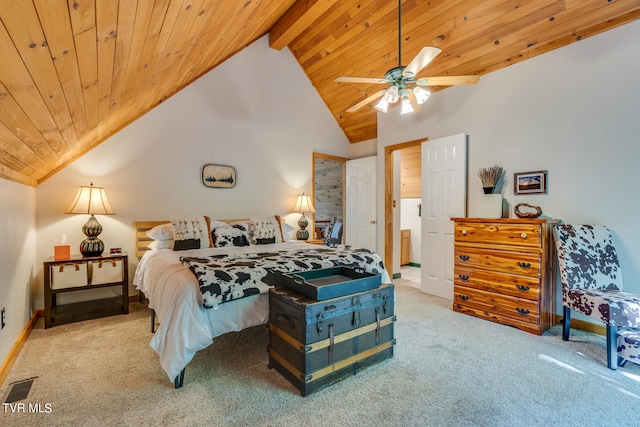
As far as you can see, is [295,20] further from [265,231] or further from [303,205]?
[265,231]

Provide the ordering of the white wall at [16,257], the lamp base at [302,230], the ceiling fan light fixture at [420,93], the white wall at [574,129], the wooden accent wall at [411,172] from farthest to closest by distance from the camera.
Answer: the wooden accent wall at [411,172], the lamp base at [302,230], the white wall at [574,129], the ceiling fan light fixture at [420,93], the white wall at [16,257]

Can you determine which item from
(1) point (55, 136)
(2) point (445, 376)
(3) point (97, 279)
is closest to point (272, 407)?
(2) point (445, 376)

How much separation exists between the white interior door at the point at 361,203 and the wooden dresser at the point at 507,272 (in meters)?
1.90

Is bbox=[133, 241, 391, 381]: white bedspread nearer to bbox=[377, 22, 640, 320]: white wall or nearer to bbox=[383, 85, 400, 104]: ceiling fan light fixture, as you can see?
bbox=[383, 85, 400, 104]: ceiling fan light fixture

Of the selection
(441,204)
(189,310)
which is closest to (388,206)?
(441,204)

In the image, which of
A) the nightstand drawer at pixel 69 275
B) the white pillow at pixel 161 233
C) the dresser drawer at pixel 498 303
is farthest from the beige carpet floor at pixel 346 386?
the white pillow at pixel 161 233

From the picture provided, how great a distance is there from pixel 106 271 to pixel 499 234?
4.01 metres

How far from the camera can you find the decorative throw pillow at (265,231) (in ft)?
12.1

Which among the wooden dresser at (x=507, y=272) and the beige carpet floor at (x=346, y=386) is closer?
the beige carpet floor at (x=346, y=386)

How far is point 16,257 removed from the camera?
7.88ft

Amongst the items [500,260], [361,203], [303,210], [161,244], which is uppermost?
[361,203]

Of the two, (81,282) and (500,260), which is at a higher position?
(500,260)

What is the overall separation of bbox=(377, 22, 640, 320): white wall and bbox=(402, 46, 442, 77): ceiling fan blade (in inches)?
69.6

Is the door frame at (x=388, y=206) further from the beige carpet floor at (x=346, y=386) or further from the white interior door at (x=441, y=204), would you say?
the beige carpet floor at (x=346, y=386)
